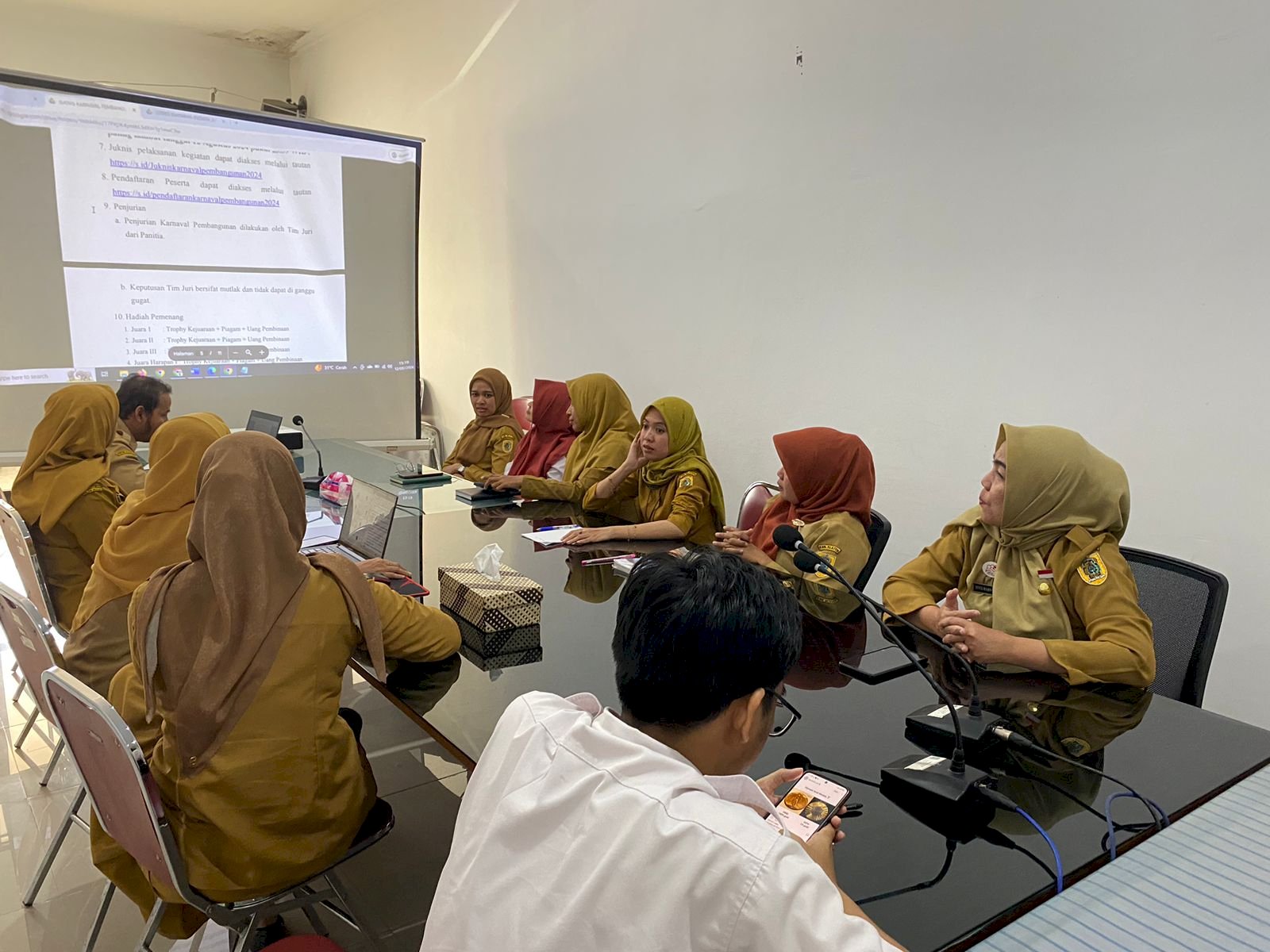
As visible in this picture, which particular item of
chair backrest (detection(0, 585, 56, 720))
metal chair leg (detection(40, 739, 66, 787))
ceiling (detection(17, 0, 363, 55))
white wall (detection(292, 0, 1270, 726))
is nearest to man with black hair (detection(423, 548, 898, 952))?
chair backrest (detection(0, 585, 56, 720))

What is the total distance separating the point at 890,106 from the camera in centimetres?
308

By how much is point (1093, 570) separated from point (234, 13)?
6.57 meters

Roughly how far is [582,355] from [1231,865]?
3951 mm

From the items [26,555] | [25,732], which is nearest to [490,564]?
[26,555]

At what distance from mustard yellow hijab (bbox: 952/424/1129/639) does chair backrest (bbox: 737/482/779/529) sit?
1062 mm

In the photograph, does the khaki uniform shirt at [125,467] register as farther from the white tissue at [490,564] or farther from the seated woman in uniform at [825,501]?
the seated woman in uniform at [825,501]

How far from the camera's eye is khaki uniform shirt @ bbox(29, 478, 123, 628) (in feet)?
8.25

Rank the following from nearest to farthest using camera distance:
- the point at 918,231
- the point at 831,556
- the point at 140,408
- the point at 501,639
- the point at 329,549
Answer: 1. the point at 501,639
2. the point at 831,556
3. the point at 329,549
4. the point at 918,231
5. the point at 140,408

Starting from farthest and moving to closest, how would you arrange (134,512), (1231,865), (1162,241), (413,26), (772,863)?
(413,26) → (1162,241) → (134,512) → (1231,865) → (772,863)

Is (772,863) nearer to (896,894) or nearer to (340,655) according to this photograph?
(896,894)

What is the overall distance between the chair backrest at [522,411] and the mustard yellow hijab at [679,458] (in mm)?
1487

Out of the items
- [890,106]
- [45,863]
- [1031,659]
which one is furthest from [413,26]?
[1031,659]

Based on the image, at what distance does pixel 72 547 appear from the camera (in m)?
2.56

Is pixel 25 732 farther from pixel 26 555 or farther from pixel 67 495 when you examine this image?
pixel 67 495
